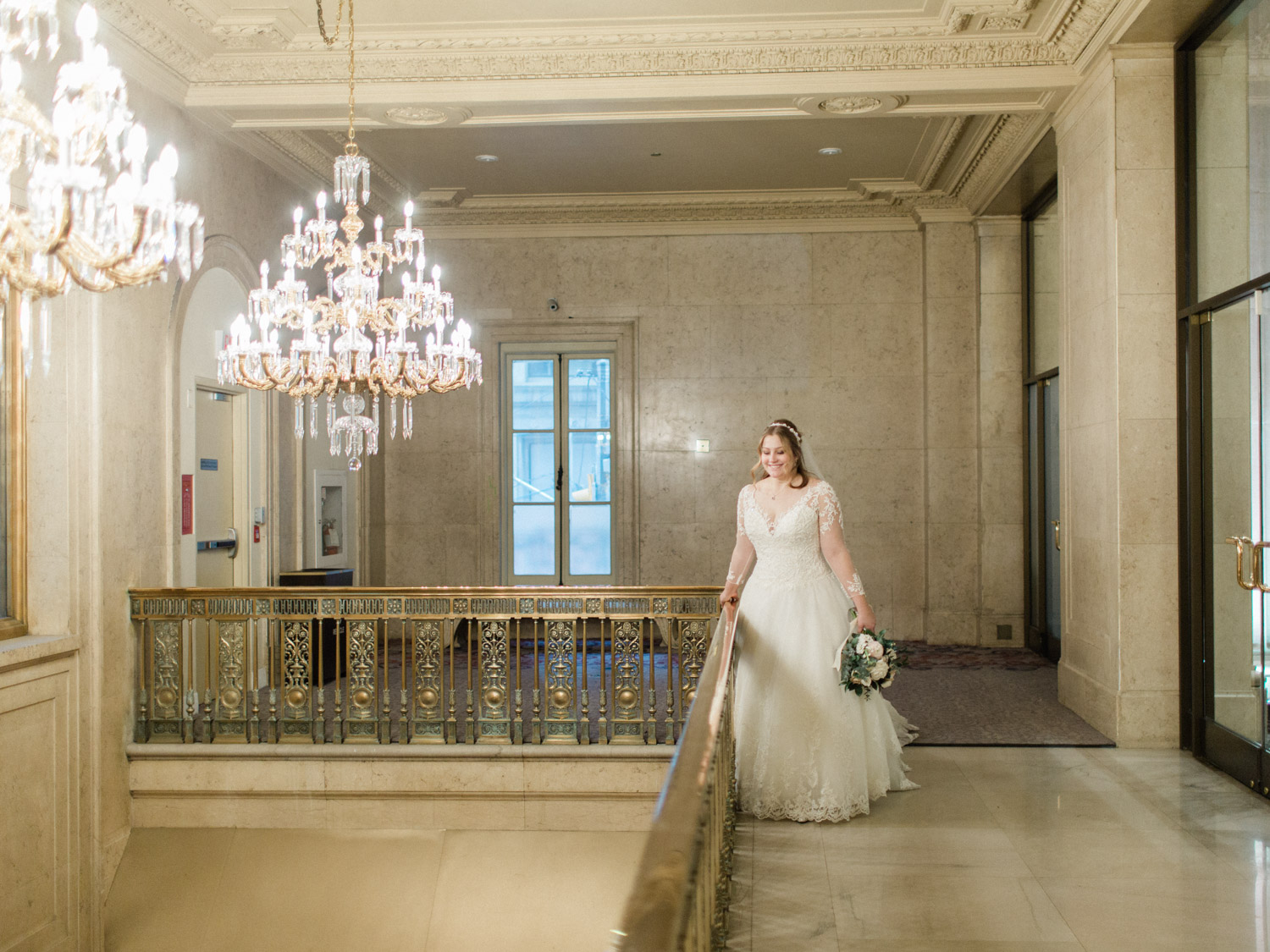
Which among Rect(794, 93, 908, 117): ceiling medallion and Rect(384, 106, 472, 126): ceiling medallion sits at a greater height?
Rect(384, 106, 472, 126): ceiling medallion

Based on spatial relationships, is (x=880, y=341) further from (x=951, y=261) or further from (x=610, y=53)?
(x=610, y=53)

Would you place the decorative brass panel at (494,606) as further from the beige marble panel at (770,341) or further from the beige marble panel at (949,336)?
the beige marble panel at (949,336)

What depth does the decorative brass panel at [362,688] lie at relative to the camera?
20.5 ft

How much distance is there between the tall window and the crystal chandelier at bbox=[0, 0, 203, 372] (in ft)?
24.1

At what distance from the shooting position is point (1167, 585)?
589cm

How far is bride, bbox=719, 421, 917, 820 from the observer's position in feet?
14.9

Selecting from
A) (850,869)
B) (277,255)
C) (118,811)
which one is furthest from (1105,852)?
(277,255)

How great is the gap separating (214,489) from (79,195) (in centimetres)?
505

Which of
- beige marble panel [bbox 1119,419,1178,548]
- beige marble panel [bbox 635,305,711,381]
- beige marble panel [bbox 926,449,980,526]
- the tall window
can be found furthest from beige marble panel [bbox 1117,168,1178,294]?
the tall window

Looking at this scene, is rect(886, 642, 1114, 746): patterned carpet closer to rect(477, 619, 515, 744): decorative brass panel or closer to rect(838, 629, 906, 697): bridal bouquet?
rect(838, 629, 906, 697): bridal bouquet

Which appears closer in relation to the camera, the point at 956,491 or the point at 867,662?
the point at 867,662

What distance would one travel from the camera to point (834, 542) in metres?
4.90

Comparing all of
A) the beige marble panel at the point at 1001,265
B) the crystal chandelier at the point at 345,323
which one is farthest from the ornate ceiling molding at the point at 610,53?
the beige marble panel at the point at 1001,265

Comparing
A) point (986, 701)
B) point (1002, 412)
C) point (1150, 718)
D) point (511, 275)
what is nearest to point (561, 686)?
point (986, 701)
